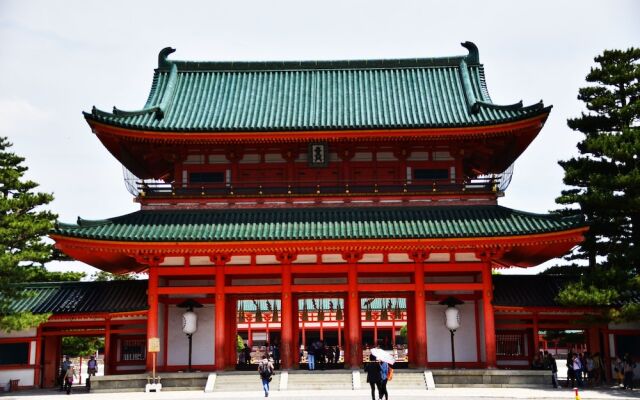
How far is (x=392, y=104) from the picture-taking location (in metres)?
34.3

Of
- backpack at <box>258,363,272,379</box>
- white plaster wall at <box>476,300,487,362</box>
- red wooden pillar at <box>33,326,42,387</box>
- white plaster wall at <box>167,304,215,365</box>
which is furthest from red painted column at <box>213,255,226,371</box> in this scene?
white plaster wall at <box>476,300,487,362</box>

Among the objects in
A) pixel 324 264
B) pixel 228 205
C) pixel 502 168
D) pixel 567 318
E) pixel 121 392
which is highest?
pixel 502 168

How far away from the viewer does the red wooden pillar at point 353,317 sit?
28.8 metres

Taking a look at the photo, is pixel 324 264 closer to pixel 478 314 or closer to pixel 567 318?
pixel 478 314

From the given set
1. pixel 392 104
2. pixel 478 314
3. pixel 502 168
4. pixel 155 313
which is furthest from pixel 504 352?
pixel 155 313

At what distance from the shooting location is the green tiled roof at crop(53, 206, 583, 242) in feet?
91.5

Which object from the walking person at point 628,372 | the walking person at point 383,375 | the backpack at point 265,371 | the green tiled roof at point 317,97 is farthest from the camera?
the green tiled roof at point 317,97

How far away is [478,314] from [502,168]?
8.46 metres

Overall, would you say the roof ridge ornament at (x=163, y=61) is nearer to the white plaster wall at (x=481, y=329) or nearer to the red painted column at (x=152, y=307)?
the red painted column at (x=152, y=307)

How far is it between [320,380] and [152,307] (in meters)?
8.12

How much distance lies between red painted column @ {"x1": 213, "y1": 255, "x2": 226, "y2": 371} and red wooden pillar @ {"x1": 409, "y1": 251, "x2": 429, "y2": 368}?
8627 mm

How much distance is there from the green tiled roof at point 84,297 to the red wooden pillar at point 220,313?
3.47 metres

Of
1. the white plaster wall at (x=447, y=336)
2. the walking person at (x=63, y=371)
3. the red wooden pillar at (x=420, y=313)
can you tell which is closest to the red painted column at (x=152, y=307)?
the walking person at (x=63, y=371)

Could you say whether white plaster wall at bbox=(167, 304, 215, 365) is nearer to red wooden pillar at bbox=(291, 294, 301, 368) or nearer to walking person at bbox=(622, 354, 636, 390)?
red wooden pillar at bbox=(291, 294, 301, 368)
